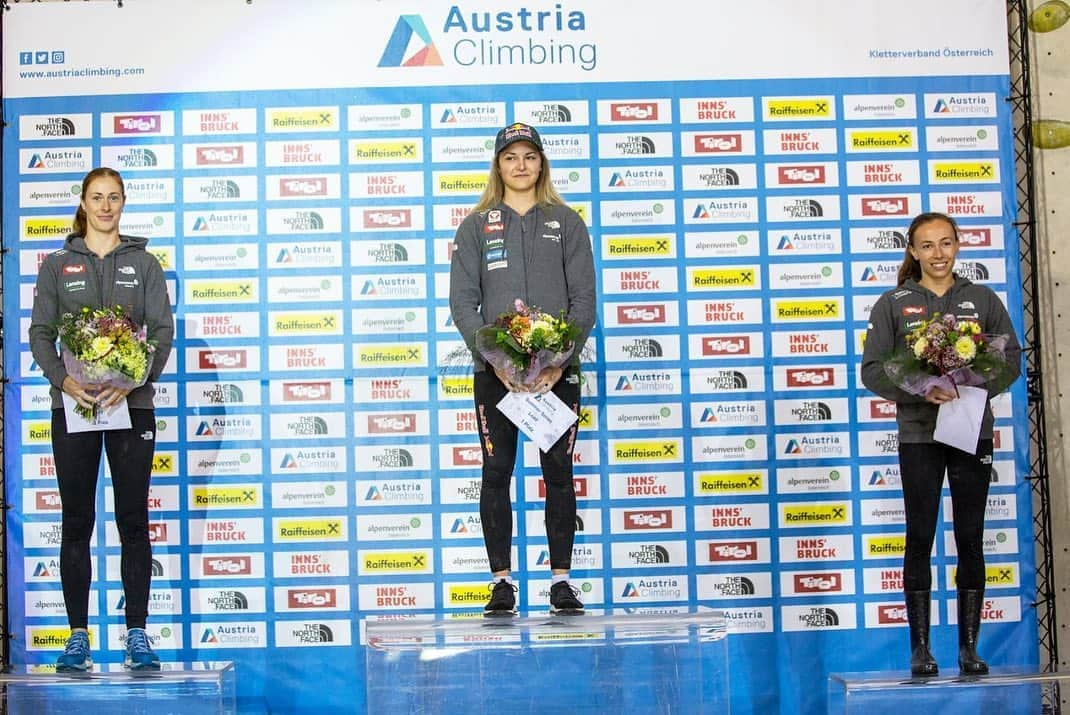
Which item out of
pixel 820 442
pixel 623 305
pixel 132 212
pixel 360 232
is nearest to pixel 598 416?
pixel 623 305

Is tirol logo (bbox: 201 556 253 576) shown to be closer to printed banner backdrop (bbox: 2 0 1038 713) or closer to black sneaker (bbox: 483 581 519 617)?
printed banner backdrop (bbox: 2 0 1038 713)

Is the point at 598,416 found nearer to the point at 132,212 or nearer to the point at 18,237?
the point at 132,212

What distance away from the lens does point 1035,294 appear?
19.0 ft

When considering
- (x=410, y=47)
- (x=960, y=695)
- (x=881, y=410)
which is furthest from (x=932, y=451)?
(x=410, y=47)

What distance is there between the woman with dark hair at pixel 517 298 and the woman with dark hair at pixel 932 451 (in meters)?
1.24

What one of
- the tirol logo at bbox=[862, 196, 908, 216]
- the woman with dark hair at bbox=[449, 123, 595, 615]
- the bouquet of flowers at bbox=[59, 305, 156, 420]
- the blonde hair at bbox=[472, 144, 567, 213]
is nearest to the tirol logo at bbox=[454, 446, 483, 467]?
the woman with dark hair at bbox=[449, 123, 595, 615]

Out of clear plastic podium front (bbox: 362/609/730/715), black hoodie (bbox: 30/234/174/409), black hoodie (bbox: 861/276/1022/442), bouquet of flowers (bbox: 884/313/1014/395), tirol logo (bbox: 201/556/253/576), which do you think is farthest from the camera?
tirol logo (bbox: 201/556/253/576)

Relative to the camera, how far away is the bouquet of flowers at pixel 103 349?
4488 millimetres

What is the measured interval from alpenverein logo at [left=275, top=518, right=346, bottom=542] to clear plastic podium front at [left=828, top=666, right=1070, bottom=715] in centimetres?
251

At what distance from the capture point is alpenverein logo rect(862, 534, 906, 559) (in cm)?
572

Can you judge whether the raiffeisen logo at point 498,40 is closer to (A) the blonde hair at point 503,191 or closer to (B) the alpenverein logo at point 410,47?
(B) the alpenverein logo at point 410,47

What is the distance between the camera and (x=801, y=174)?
5824mm

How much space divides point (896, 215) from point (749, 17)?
48.6 inches

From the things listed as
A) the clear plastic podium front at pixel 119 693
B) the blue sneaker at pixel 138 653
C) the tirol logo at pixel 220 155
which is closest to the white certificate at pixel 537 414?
the clear plastic podium front at pixel 119 693
